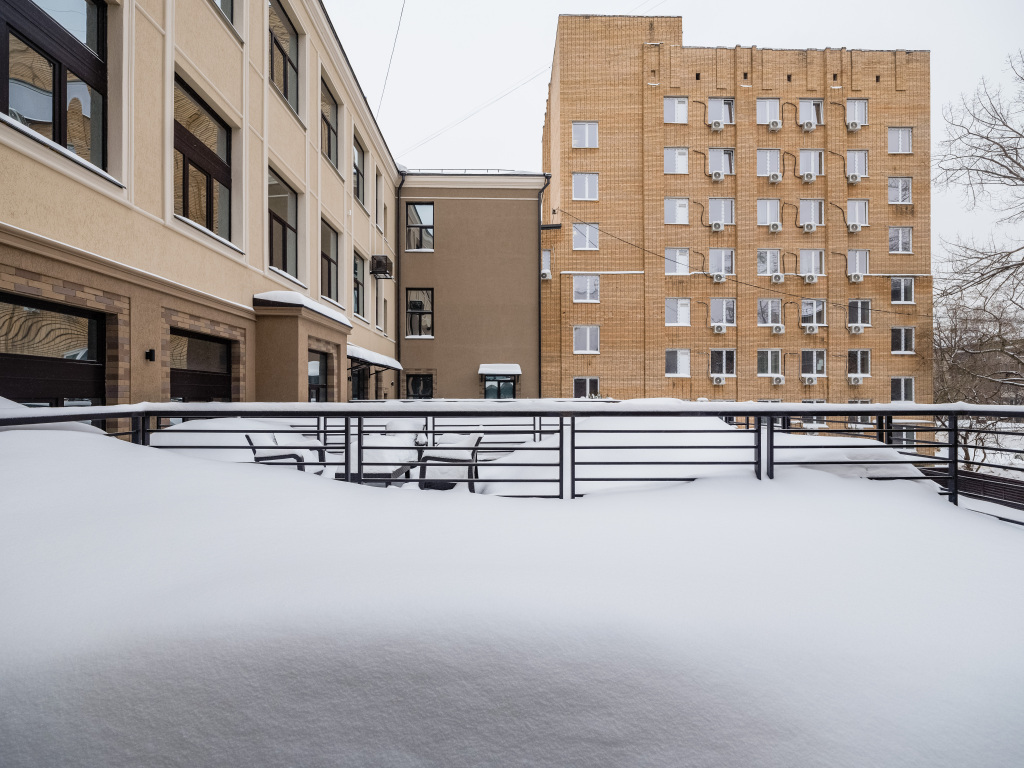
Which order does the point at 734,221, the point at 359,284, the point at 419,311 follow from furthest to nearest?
the point at 734,221 < the point at 419,311 < the point at 359,284

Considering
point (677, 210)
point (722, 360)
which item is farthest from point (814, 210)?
point (722, 360)

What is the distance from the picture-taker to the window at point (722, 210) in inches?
828

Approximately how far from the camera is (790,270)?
827 inches

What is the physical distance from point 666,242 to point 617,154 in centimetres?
428

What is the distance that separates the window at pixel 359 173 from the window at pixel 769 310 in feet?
54.0

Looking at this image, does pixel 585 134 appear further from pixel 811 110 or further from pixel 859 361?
pixel 859 361

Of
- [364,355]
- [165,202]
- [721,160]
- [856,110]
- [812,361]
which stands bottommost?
[364,355]

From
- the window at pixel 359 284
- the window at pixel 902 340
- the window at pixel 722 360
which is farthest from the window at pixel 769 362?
the window at pixel 359 284

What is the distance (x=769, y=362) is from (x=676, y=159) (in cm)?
959

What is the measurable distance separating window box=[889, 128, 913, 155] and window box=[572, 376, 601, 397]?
16688mm

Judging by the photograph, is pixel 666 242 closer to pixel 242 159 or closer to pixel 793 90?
pixel 793 90

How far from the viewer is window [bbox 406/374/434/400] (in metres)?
19.4

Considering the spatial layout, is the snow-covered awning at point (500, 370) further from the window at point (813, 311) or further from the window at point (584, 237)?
the window at point (813, 311)

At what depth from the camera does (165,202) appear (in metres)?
6.29
